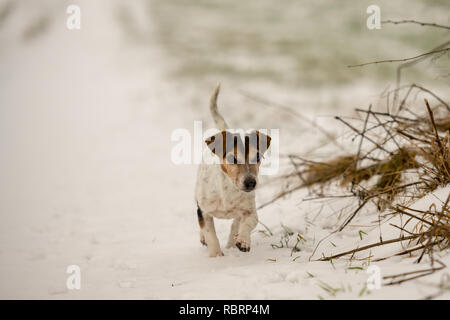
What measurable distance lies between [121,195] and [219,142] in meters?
3.98

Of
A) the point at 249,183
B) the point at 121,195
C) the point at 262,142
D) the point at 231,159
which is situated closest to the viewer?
the point at 249,183

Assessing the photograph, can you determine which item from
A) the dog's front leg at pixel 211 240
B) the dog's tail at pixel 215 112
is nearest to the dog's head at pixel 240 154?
the dog's front leg at pixel 211 240

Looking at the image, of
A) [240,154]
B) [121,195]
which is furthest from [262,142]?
[121,195]

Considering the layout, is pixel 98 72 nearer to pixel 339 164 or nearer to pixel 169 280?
pixel 339 164

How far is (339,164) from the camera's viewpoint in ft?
16.1

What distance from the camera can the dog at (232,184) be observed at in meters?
3.29

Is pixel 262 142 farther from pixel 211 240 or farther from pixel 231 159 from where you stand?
pixel 211 240

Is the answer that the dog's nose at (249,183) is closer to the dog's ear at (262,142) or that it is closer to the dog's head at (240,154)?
the dog's head at (240,154)

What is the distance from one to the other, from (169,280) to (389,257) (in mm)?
1554

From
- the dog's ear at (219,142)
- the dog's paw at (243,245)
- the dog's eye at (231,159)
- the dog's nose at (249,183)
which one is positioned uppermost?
the dog's ear at (219,142)

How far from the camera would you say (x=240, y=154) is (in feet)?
10.8

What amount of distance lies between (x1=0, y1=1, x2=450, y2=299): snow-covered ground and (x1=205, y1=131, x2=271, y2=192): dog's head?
2.19 feet
